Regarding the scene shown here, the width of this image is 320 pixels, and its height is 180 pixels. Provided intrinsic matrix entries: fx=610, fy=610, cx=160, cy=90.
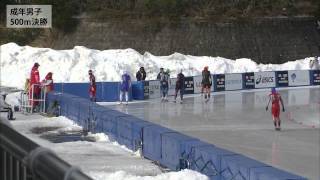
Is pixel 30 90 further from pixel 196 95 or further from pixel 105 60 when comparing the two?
pixel 105 60

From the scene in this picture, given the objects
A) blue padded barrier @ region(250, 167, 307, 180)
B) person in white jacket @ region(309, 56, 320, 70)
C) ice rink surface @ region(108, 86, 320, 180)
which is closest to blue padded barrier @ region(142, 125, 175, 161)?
ice rink surface @ region(108, 86, 320, 180)

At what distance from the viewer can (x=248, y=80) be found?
117 feet

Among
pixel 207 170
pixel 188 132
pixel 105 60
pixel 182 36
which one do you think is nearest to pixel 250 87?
pixel 105 60

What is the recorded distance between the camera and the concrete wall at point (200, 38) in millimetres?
45594

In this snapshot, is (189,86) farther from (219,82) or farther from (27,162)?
(27,162)

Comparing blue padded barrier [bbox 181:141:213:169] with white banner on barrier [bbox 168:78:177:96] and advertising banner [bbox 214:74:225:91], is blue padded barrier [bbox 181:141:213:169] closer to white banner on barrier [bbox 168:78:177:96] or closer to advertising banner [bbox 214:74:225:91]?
white banner on barrier [bbox 168:78:177:96]

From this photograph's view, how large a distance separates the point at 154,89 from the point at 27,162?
1060 inches

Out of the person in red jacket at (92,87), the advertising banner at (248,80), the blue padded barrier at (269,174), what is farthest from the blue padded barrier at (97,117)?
the advertising banner at (248,80)

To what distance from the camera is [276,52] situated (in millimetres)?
47094

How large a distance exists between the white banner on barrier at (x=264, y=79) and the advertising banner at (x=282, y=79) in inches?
11.4

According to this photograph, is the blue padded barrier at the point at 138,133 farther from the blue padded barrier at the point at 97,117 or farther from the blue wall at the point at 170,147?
the blue padded barrier at the point at 97,117

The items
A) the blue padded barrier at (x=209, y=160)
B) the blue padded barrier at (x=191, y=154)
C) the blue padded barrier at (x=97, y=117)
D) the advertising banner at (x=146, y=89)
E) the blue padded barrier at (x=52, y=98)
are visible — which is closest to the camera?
the blue padded barrier at (x=209, y=160)

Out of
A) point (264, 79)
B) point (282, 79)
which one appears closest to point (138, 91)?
point (264, 79)

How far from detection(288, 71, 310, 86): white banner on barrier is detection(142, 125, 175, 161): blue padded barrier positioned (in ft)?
84.3
